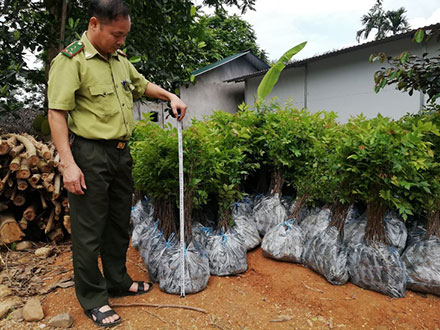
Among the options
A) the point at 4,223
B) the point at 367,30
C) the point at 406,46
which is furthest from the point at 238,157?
the point at 367,30

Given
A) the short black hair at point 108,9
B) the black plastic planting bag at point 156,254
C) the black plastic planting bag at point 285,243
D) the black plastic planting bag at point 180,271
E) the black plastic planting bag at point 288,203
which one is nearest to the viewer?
the short black hair at point 108,9

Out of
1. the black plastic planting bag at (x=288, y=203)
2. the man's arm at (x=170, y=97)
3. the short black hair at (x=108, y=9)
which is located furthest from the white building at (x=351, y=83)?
the short black hair at (x=108, y=9)

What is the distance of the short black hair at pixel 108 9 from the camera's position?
1926 millimetres

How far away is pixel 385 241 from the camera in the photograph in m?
2.50

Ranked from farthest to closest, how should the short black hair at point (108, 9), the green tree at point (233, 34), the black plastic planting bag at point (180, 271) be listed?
1. the green tree at point (233, 34)
2. the black plastic planting bag at point (180, 271)
3. the short black hair at point (108, 9)

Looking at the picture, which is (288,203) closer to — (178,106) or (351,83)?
(178,106)

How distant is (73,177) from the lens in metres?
1.98

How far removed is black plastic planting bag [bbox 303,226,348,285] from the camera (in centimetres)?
257

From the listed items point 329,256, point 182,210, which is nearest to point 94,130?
point 182,210

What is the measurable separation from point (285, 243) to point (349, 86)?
7588mm

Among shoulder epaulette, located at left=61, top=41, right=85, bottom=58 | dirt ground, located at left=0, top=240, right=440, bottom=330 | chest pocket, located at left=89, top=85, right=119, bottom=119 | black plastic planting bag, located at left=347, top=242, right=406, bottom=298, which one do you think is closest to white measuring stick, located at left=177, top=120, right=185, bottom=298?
dirt ground, located at left=0, top=240, right=440, bottom=330

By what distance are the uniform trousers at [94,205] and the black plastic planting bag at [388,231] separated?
6.44ft

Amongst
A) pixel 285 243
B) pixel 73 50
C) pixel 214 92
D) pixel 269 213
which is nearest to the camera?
pixel 73 50

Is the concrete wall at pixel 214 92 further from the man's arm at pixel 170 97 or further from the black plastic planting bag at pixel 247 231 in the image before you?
the man's arm at pixel 170 97
